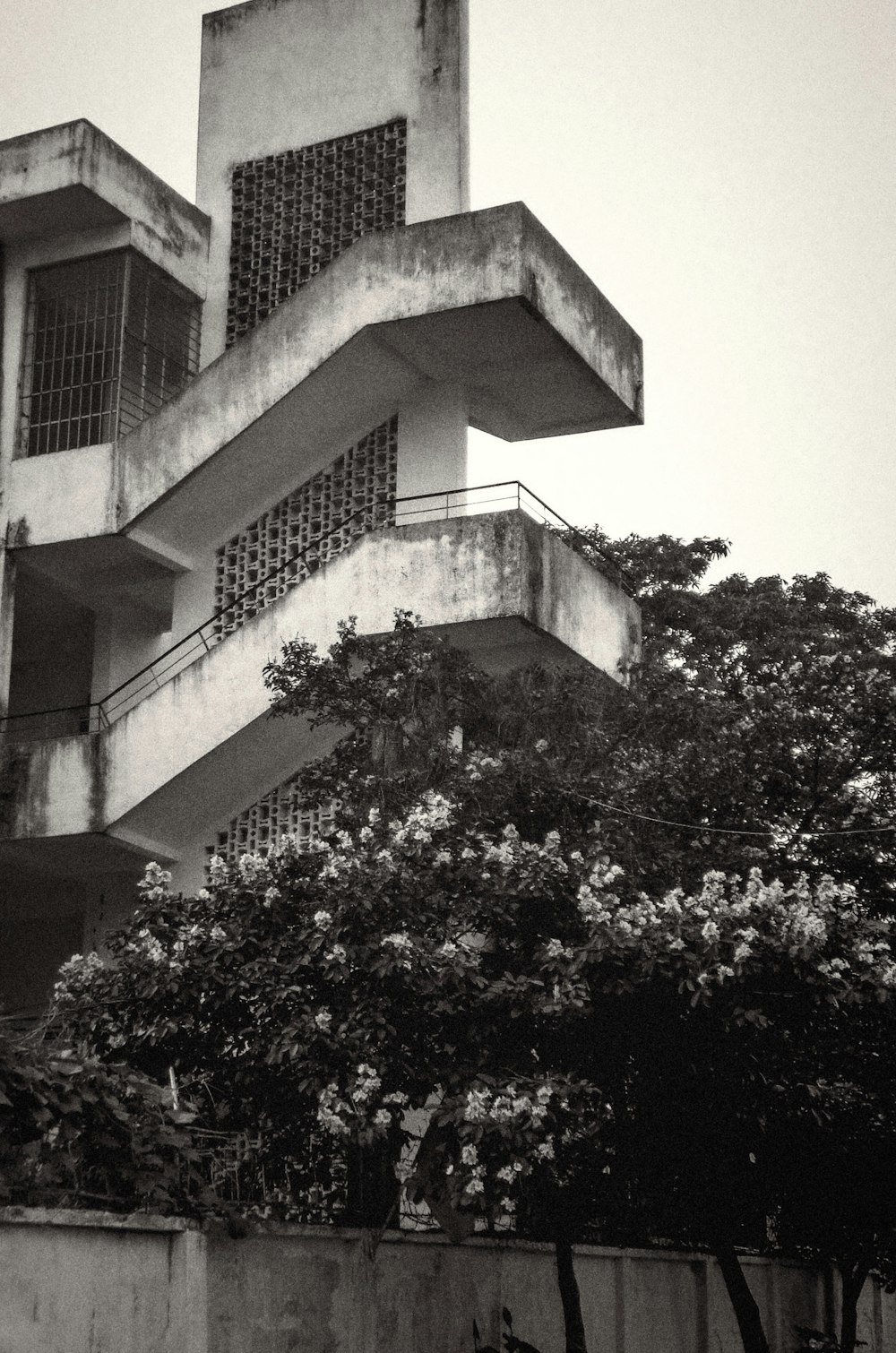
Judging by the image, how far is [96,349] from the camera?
Answer: 20.7 metres

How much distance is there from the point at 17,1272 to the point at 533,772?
529cm

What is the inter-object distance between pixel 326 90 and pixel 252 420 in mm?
5123

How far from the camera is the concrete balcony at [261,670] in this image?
17562mm

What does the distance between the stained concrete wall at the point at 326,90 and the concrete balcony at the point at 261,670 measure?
4.62 metres

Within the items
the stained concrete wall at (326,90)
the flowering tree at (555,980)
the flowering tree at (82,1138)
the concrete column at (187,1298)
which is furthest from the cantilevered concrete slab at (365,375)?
the concrete column at (187,1298)

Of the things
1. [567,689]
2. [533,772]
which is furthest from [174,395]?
[533,772]

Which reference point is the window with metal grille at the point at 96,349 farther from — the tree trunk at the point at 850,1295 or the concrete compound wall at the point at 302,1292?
the tree trunk at the point at 850,1295

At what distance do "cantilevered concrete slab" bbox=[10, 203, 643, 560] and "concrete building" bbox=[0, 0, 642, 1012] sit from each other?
0.03 meters

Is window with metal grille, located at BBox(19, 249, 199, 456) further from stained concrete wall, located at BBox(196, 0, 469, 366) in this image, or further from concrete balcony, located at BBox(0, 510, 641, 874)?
concrete balcony, located at BBox(0, 510, 641, 874)

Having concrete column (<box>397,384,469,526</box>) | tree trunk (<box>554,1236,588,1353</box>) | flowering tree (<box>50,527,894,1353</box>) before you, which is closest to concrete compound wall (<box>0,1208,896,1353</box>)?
flowering tree (<box>50,527,894,1353</box>)

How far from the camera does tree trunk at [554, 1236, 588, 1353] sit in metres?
12.8

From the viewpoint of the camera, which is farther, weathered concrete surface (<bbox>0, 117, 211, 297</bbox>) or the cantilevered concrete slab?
weathered concrete surface (<bbox>0, 117, 211, 297</bbox>)

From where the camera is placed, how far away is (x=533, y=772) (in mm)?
13289

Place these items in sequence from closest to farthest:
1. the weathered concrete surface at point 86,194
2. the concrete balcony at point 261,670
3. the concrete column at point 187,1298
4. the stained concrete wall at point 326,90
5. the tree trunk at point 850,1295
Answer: the concrete column at point 187,1298 → the tree trunk at point 850,1295 → the concrete balcony at point 261,670 → the weathered concrete surface at point 86,194 → the stained concrete wall at point 326,90
